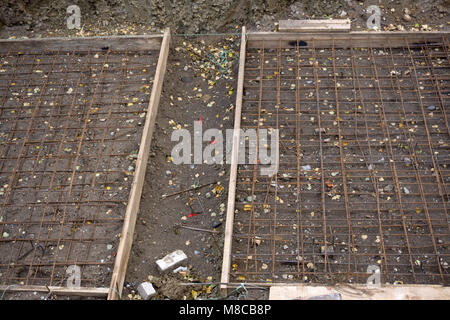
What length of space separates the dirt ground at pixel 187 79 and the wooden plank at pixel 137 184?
0.13 meters

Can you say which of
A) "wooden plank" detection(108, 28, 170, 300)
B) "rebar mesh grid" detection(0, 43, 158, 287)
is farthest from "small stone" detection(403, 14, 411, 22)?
Result: "rebar mesh grid" detection(0, 43, 158, 287)

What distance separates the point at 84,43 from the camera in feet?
23.4

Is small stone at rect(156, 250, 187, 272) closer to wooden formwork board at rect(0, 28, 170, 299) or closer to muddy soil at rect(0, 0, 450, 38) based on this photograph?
wooden formwork board at rect(0, 28, 170, 299)

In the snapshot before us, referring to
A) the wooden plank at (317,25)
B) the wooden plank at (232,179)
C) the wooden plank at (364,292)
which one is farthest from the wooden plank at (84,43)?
the wooden plank at (364,292)

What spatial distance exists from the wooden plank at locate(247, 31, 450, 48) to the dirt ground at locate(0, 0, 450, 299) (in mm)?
328

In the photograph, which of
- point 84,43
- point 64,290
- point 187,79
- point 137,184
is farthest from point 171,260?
point 84,43

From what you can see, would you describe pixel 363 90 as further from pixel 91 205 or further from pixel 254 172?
pixel 91 205

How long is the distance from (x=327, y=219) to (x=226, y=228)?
3.58 feet

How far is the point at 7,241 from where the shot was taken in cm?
526

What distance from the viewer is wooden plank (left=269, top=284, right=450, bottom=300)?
4379mm

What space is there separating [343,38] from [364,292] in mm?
3835

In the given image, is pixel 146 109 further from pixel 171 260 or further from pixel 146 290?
pixel 146 290

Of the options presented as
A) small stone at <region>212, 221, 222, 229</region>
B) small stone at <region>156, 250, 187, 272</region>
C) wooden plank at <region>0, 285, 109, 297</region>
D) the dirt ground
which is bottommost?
wooden plank at <region>0, 285, 109, 297</region>

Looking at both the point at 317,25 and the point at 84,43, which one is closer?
the point at 317,25
